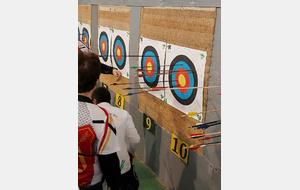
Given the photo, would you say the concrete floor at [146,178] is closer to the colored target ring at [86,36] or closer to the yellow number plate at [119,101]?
the yellow number plate at [119,101]

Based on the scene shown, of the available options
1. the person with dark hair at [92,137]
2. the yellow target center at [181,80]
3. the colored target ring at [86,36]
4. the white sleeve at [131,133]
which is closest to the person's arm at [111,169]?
the person with dark hair at [92,137]

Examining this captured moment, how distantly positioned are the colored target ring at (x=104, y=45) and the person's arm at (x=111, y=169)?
99cm

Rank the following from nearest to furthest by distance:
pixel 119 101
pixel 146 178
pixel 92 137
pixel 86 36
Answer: pixel 92 137 < pixel 146 178 < pixel 119 101 < pixel 86 36

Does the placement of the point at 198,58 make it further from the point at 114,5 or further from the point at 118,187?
the point at 114,5

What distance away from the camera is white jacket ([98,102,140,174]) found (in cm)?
98

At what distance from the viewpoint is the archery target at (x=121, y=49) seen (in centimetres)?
150

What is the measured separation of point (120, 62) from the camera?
1.59 metres

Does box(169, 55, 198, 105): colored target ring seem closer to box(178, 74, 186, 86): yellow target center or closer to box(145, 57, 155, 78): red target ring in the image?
box(178, 74, 186, 86): yellow target center

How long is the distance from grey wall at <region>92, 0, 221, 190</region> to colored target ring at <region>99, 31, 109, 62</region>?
0.18 meters

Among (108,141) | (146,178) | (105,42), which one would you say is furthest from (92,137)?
(105,42)

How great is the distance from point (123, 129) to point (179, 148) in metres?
0.37

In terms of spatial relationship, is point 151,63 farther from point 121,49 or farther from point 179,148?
point 179,148

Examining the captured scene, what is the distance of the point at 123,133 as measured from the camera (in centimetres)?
102
